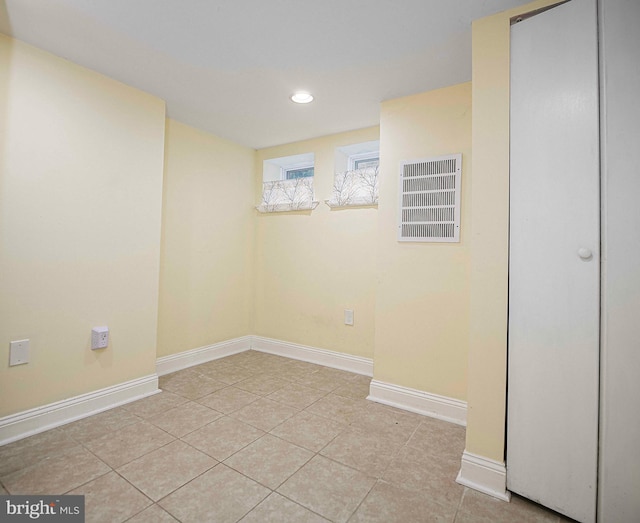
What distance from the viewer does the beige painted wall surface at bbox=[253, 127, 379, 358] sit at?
296 centimetres

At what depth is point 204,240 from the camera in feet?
10.6

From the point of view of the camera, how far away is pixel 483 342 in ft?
4.99

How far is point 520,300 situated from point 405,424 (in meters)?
1.16

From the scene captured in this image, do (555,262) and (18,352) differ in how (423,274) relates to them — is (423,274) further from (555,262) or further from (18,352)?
(18,352)

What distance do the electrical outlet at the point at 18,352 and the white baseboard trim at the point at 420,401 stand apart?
2267 millimetres

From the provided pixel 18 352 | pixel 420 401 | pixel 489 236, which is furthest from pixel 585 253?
pixel 18 352

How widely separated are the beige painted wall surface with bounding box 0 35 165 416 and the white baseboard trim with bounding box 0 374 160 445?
0.15 feet

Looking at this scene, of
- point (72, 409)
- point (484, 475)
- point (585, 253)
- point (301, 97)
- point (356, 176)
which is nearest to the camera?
point (585, 253)

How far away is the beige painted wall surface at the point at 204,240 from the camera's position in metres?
2.91

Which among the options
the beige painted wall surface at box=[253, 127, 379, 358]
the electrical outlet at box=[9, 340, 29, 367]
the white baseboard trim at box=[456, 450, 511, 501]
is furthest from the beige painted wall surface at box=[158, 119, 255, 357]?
the white baseboard trim at box=[456, 450, 511, 501]

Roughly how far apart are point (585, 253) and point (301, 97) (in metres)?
2.07

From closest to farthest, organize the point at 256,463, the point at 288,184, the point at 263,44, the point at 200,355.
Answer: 1. the point at 256,463
2. the point at 263,44
3. the point at 200,355
4. the point at 288,184

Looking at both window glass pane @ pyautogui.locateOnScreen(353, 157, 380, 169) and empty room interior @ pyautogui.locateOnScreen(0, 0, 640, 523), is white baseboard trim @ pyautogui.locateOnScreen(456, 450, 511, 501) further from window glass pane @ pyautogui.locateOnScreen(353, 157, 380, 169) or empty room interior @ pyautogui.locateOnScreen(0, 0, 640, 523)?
window glass pane @ pyautogui.locateOnScreen(353, 157, 380, 169)

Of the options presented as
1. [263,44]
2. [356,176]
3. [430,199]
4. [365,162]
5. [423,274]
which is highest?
[263,44]
